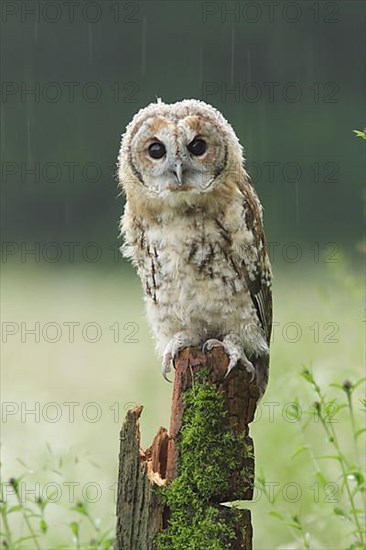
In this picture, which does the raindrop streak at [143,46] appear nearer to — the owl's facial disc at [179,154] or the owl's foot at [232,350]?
the owl's facial disc at [179,154]

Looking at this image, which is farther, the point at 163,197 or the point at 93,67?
the point at 93,67

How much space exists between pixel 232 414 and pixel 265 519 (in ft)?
8.44

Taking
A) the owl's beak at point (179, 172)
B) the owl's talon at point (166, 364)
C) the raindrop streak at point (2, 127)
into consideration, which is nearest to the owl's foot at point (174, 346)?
the owl's talon at point (166, 364)

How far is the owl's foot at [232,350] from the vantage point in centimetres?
367

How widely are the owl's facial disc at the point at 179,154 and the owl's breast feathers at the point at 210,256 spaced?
121 mm

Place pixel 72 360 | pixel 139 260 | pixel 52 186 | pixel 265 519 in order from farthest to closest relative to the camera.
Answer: pixel 52 186
pixel 72 360
pixel 265 519
pixel 139 260

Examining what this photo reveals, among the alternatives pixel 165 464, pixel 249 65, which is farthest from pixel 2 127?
pixel 165 464

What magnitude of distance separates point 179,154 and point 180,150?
0.01 metres

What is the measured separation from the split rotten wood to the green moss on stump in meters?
0.02

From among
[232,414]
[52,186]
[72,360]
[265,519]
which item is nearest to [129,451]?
[232,414]

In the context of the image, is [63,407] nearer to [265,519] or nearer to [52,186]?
[265,519]

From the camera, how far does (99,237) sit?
1234cm

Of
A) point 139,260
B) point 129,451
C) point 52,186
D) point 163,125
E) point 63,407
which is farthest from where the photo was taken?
point 52,186

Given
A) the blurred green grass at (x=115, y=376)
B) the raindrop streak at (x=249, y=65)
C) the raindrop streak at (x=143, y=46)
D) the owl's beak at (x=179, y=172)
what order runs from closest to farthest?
the owl's beak at (x=179, y=172) → the blurred green grass at (x=115, y=376) → the raindrop streak at (x=143, y=46) → the raindrop streak at (x=249, y=65)
